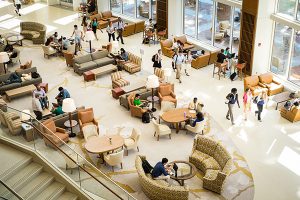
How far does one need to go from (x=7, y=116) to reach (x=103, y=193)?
151 inches

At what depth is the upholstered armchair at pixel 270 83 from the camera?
1856 cm

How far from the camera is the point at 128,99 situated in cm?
1731

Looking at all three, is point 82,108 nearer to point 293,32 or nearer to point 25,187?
point 25,187

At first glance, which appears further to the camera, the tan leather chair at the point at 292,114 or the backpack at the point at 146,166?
the tan leather chair at the point at 292,114

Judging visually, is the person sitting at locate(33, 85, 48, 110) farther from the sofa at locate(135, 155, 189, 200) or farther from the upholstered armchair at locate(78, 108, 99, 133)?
the sofa at locate(135, 155, 189, 200)

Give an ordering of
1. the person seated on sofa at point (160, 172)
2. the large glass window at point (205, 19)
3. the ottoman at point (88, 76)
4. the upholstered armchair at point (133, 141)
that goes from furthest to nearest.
Result: the large glass window at point (205, 19), the ottoman at point (88, 76), the upholstered armchair at point (133, 141), the person seated on sofa at point (160, 172)

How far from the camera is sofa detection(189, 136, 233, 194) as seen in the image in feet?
42.2

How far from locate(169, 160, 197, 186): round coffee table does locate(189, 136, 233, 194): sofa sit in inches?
12.5

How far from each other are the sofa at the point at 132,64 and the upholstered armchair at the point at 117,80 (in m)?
1.37

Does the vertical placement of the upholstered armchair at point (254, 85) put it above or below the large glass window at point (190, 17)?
below

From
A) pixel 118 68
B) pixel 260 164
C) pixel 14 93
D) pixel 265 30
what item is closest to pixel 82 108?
pixel 14 93

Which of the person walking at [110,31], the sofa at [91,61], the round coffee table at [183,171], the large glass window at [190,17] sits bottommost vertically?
the round coffee table at [183,171]

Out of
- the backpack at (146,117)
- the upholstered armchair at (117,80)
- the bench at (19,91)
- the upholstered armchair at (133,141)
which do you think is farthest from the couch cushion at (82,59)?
the upholstered armchair at (133,141)

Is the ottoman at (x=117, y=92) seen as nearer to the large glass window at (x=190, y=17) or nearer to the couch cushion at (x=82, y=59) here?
the couch cushion at (x=82, y=59)
